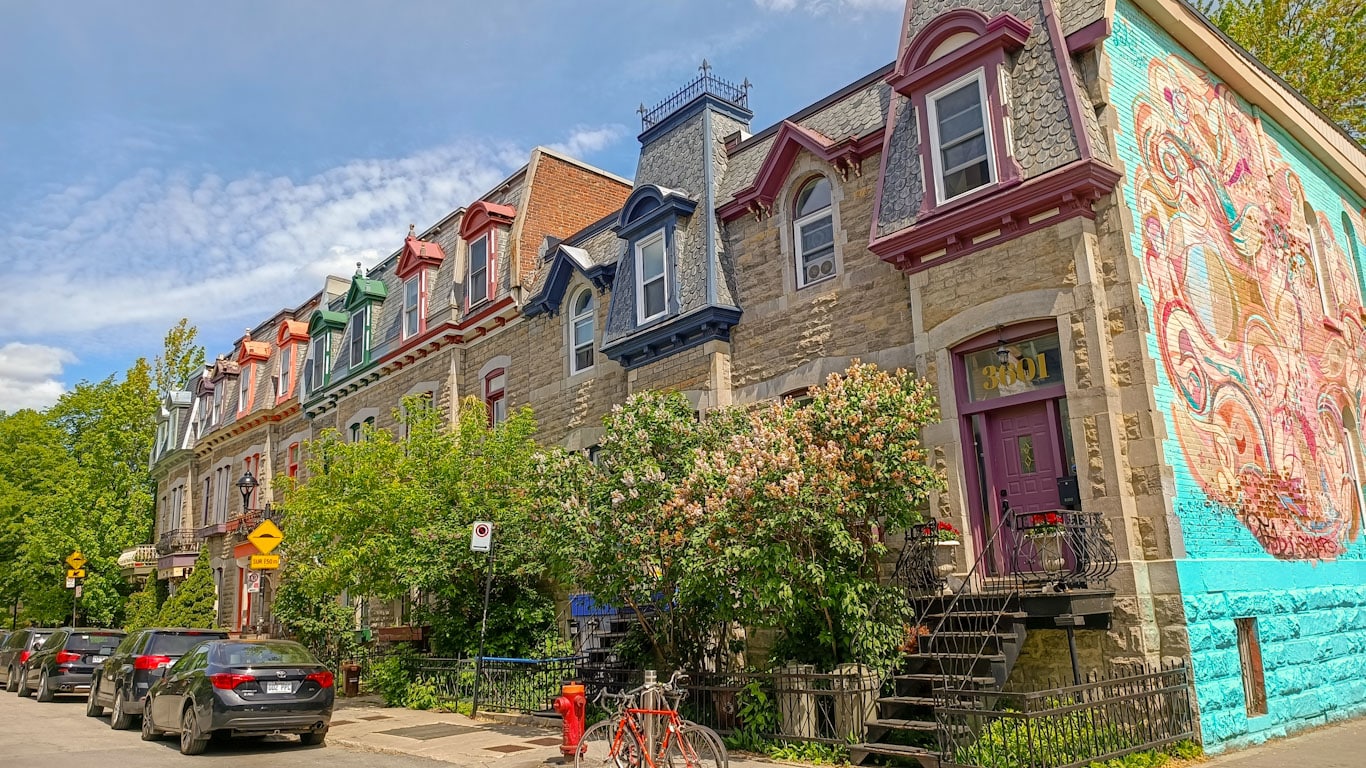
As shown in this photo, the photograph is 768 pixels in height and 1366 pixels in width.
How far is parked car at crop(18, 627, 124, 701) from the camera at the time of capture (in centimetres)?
2048

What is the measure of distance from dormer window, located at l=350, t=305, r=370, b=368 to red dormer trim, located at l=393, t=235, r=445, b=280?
2.19 metres

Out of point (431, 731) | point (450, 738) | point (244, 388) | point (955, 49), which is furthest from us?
point (244, 388)

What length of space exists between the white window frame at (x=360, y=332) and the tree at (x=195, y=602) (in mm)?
11482

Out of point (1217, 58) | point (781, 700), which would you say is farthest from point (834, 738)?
point (1217, 58)

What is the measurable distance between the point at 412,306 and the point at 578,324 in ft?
24.0

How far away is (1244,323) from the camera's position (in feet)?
43.4

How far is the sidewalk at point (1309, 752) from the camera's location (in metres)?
9.45

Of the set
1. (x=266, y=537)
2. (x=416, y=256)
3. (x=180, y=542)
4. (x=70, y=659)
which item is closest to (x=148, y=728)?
(x=266, y=537)

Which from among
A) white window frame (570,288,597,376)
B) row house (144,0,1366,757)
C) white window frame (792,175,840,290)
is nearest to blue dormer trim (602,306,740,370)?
row house (144,0,1366,757)

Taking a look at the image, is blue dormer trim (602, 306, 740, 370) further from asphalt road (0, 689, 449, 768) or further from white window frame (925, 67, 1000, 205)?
asphalt road (0, 689, 449, 768)

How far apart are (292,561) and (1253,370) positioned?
60.1ft

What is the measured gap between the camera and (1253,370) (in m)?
13.0

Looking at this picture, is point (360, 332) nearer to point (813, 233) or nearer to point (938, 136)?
point (813, 233)

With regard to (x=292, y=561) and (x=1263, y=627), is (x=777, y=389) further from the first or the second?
(x=292, y=561)
